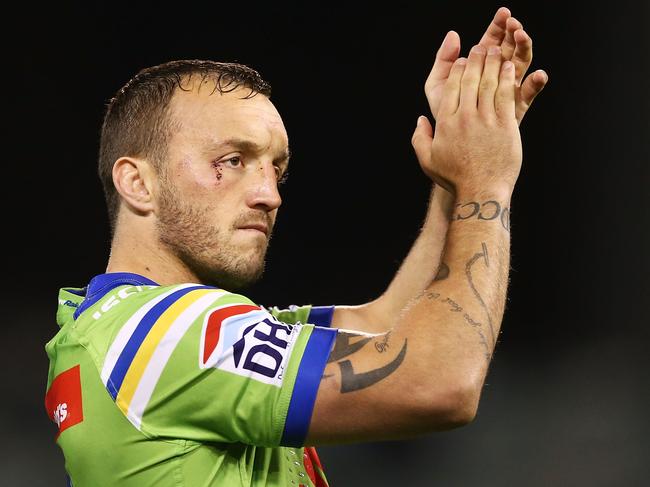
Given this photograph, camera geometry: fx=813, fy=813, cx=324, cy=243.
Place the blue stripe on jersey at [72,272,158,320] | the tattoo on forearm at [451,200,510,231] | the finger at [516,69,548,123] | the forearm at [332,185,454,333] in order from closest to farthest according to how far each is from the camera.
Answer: the tattoo on forearm at [451,200,510,231], the blue stripe on jersey at [72,272,158,320], the finger at [516,69,548,123], the forearm at [332,185,454,333]

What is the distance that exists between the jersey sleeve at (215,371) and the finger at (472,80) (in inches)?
A: 13.3

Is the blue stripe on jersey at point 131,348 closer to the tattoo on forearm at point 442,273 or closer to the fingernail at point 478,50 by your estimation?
the tattoo on forearm at point 442,273

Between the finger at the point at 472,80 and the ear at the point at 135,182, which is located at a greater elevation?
the finger at the point at 472,80

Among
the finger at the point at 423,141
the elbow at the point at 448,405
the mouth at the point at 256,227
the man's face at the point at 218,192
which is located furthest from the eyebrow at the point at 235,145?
the elbow at the point at 448,405

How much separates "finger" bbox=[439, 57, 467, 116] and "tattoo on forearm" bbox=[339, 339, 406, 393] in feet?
1.10

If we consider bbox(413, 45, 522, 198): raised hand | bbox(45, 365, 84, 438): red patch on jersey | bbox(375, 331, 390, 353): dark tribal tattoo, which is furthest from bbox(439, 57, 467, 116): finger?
bbox(45, 365, 84, 438): red patch on jersey

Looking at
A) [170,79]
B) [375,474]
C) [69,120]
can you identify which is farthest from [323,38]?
[170,79]

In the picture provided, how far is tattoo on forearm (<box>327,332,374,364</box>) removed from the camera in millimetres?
858

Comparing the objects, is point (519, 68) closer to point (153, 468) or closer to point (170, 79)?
point (170, 79)

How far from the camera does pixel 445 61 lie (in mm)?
1238

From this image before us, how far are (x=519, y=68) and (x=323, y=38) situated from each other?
2.20 meters

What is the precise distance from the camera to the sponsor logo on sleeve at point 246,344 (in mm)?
848

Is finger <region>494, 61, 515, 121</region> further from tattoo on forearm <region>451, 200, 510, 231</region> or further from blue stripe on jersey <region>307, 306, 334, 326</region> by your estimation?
blue stripe on jersey <region>307, 306, 334, 326</region>

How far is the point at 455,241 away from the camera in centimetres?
92
